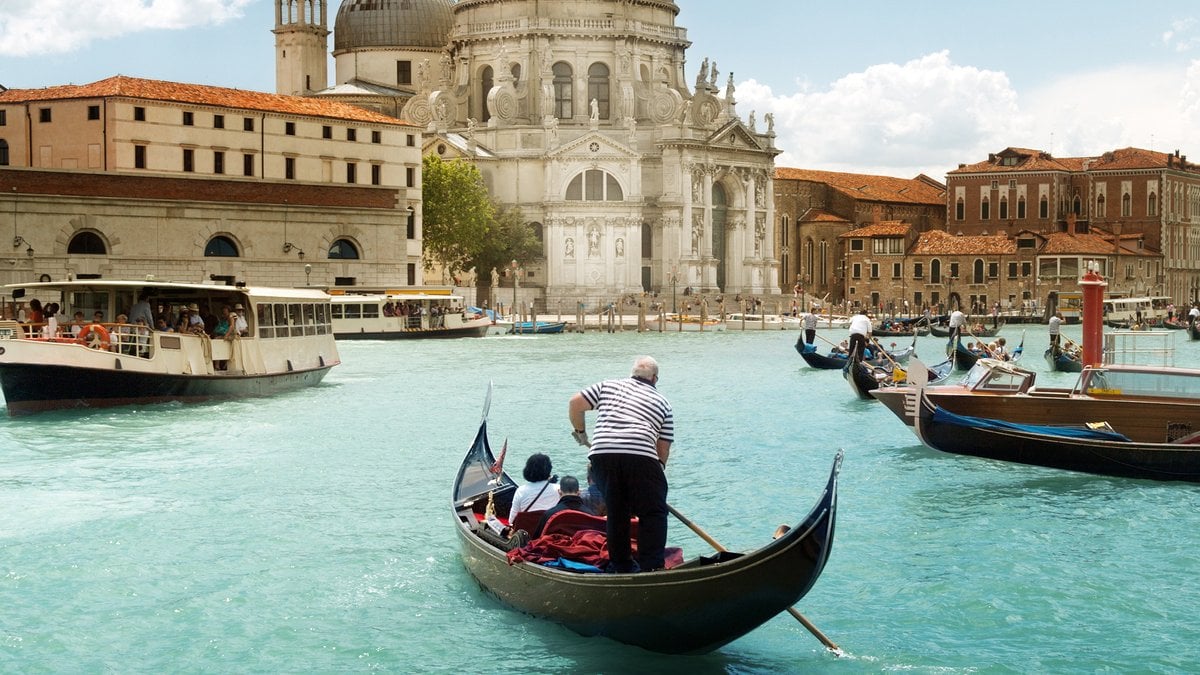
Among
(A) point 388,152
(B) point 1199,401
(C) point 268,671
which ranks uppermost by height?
(A) point 388,152

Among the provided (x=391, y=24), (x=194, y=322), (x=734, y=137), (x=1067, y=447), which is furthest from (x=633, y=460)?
(x=391, y=24)

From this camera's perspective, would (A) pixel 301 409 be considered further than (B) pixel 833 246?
No

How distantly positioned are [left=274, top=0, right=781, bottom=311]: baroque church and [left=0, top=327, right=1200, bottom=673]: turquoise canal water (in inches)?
1749

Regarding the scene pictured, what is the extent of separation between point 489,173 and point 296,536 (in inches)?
2186

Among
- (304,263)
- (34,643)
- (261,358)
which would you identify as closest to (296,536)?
(34,643)

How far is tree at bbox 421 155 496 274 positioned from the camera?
2323 inches

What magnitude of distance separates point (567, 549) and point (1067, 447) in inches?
318

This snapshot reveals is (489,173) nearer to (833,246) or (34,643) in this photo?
(833,246)

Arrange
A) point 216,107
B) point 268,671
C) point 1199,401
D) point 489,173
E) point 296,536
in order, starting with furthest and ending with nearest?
1. point 489,173
2. point 216,107
3. point 1199,401
4. point 296,536
5. point 268,671

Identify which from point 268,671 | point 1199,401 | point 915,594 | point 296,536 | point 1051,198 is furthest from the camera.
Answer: point 1051,198

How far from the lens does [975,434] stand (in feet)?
55.2

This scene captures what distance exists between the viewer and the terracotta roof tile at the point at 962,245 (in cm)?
7844

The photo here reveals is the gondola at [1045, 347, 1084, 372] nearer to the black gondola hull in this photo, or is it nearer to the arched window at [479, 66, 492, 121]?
the black gondola hull

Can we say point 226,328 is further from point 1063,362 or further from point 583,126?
point 583,126
